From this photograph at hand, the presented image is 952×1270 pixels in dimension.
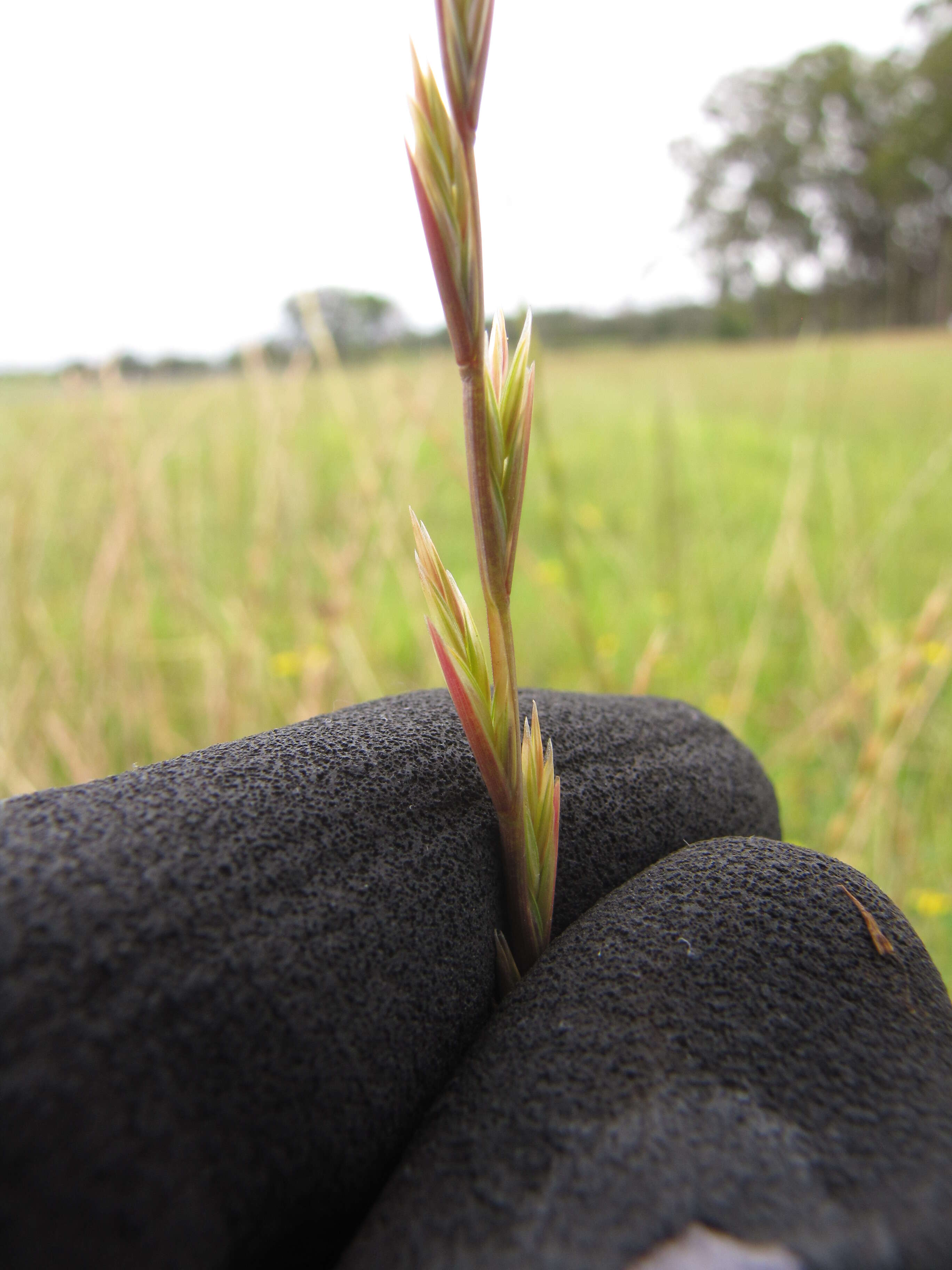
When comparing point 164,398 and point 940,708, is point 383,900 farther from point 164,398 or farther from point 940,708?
point 164,398

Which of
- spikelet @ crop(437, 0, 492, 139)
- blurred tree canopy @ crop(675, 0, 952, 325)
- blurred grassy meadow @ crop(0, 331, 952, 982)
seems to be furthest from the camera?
blurred tree canopy @ crop(675, 0, 952, 325)

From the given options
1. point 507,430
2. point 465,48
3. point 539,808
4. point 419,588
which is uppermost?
point 465,48

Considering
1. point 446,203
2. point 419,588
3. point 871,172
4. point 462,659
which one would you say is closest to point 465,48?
point 446,203

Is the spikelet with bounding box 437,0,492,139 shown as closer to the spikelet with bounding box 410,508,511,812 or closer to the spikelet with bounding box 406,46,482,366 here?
the spikelet with bounding box 406,46,482,366

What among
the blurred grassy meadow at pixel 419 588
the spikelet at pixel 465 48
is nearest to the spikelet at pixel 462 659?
the spikelet at pixel 465 48

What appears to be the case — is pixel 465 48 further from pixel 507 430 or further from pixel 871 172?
pixel 871 172

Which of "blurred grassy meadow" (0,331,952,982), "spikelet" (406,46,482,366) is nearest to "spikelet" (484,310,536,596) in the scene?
"spikelet" (406,46,482,366)

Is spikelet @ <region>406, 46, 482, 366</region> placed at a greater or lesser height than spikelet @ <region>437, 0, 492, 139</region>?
lesser

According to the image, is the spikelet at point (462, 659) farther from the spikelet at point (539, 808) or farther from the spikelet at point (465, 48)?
the spikelet at point (465, 48)

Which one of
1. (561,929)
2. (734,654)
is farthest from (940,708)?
(561,929)

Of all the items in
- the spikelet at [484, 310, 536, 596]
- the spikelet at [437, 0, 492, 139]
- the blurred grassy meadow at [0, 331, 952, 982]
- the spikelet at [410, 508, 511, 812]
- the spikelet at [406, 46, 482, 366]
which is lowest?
the blurred grassy meadow at [0, 331, 952, 982]
